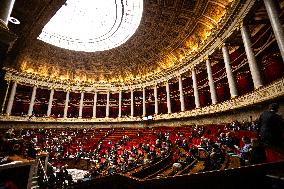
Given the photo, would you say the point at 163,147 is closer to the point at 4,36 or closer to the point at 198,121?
the point at 198,121

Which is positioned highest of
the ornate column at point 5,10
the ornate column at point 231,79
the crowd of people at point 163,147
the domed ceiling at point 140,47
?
the domed ceiling at point 140,47

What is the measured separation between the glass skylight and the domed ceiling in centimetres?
76

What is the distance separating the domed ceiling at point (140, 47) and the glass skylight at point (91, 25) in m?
0.76

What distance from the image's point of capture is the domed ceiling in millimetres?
12953

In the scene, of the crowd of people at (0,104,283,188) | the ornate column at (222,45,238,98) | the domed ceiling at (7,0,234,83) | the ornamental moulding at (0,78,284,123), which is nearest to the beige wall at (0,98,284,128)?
the ornamental moulding at (0,78,284,123)

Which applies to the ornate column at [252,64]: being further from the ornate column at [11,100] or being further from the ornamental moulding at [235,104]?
the ornate column at [11,100]

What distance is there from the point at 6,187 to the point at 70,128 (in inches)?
856

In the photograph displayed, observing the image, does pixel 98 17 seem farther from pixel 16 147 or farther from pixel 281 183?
pixel 281 183

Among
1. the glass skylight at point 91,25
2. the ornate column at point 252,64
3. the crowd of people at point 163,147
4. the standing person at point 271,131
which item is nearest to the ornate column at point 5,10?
the crowd of people at point 163,147

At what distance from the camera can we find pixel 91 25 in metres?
21.7

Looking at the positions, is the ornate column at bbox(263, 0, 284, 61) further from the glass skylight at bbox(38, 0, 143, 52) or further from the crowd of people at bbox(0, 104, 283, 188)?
the glass skylight at bbox(38, 0, 143, 52)

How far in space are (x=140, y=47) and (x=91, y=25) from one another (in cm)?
640

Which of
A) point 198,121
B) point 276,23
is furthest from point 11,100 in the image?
point 276,23

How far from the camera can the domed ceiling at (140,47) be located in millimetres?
12953
